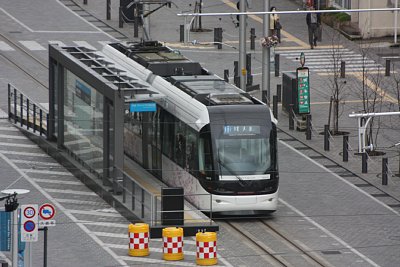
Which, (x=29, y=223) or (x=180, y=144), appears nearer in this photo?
(x=29, y=223)

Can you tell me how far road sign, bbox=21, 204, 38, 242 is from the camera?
37.0 meters

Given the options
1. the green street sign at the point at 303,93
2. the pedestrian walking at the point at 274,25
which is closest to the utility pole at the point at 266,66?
the green street sign at the point at 303,93

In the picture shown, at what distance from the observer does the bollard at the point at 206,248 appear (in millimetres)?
40938

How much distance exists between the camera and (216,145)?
4519 cm

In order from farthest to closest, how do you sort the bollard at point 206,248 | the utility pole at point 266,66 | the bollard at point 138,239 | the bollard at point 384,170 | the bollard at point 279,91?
the bollard at point 279,91, the utility pole at point 266,66, the bollard at point 384,170, the bollard at point 138,239, the bollard at point 206,248

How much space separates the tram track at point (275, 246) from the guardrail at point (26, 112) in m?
11.2

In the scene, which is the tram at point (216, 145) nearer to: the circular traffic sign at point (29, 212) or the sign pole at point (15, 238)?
the sign pole at point (15, 238)

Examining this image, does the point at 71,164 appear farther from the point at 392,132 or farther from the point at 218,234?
the point at 392,132

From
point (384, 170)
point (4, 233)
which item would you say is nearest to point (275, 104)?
point (384, 170)

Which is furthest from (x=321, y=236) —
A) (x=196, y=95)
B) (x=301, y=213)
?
(x=196, y=95)

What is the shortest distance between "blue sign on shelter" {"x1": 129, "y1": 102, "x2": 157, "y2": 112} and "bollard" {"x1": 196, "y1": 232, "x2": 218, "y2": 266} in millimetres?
6569

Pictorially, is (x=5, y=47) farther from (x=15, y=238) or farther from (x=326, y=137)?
(x=15, y=238)

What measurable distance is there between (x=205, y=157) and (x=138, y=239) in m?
4.51

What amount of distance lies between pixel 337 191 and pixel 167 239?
926 cm
